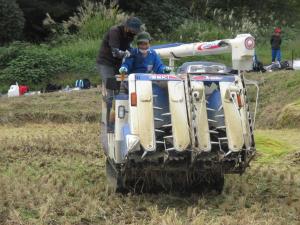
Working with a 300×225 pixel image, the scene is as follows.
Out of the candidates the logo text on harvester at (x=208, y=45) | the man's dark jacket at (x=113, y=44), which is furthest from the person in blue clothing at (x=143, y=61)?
the logo text on harvester at (x=208, y=45)

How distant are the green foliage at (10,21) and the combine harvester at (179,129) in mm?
18580

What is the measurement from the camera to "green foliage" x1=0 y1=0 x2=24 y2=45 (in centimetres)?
2530

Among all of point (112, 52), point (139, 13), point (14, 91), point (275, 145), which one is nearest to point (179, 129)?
point (112, 52)

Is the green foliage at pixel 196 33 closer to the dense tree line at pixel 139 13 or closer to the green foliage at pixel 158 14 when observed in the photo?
the green foliage at pixel 158 14

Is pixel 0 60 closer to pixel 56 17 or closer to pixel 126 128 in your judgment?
pixel 56 17

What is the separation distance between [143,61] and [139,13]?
21274 mm

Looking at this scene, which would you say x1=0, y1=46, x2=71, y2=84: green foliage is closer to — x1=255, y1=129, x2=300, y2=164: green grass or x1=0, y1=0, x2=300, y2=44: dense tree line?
x1=0, y1=0, x2=300, y2=44: dense tree line

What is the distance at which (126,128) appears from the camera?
7312 mm

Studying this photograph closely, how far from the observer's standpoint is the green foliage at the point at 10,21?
25.3 meters

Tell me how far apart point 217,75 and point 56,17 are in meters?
22.1

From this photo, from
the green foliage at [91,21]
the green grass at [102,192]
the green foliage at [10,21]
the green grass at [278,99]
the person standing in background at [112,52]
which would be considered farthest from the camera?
the green foliage at [91,21]

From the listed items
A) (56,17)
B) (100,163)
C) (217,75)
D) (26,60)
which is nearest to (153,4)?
(56,17)

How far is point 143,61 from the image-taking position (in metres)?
8.50

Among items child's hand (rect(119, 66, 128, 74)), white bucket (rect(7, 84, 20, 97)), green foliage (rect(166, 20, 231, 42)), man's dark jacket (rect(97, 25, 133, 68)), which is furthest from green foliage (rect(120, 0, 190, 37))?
child's hand (rect(119, 66, 128, 74))
